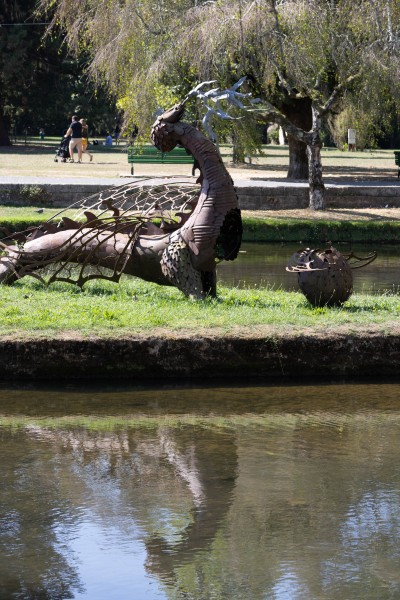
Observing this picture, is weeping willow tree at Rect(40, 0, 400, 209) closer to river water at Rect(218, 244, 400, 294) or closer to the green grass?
river water at Rect(218, 244, 400, 294)

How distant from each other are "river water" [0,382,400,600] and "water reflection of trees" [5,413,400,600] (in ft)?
0.04

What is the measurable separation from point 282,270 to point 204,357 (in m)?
7.55

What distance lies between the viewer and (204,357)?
9.10 metres

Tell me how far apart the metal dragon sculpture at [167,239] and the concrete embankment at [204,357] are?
173 cm

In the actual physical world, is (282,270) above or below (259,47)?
below

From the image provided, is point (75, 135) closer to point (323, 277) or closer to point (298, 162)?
point (298, 162)

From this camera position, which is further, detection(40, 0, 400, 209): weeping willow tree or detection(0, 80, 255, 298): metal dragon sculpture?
detection(40, 0, 400, 209): weeping willow tree

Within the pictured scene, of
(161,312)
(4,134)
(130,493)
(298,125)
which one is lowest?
(130,493)

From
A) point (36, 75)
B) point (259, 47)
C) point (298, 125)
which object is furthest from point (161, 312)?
point (36, 75)

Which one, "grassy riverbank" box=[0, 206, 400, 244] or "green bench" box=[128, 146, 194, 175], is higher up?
"green bench" box=[128, 146, 194, 175]

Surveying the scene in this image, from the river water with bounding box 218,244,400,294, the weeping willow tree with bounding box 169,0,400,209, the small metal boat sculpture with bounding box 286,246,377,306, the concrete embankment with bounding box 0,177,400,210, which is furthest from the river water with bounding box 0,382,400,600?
the concrete embankment with bounding box 0,177,400,210

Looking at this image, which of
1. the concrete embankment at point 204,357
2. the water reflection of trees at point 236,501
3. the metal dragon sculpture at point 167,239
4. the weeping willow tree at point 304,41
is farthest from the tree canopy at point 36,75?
the water reflection of trees at point 236,501

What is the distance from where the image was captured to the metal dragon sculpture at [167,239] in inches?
420

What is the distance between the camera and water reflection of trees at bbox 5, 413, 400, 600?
532 centimetres
